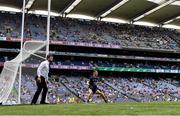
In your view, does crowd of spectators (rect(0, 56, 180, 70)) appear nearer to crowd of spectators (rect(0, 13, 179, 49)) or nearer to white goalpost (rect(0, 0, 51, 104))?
crowd of spectators (rect(0, 13, 179, 49))

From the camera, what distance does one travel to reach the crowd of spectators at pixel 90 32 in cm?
4406

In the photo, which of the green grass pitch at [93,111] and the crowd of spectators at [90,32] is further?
the crowd of spectators at [90,32]

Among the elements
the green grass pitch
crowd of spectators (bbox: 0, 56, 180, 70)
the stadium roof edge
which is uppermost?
the stadium roof edge

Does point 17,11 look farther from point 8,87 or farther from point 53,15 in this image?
point 8,87

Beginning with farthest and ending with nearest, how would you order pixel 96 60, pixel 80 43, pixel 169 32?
pixel 169 32, pixel 96 60, pixel 80 43

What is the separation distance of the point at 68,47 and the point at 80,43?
1619 millimetres

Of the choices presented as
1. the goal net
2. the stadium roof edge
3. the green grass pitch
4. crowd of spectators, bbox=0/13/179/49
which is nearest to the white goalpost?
the goal net

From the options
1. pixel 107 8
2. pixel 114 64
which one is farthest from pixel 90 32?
pixel 114 64

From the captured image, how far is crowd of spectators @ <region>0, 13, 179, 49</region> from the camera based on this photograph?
4406 centimetres

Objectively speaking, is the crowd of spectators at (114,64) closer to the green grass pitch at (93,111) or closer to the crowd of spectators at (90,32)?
the crowd of spectators at (90,32)

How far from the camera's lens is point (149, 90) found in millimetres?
43438

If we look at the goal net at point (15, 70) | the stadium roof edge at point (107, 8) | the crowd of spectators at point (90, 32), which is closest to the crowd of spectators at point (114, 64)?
the crowd of spectators at point (90, 32)

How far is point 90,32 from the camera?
48.2 m

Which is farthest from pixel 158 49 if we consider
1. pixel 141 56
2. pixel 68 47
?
pixel 68 47
